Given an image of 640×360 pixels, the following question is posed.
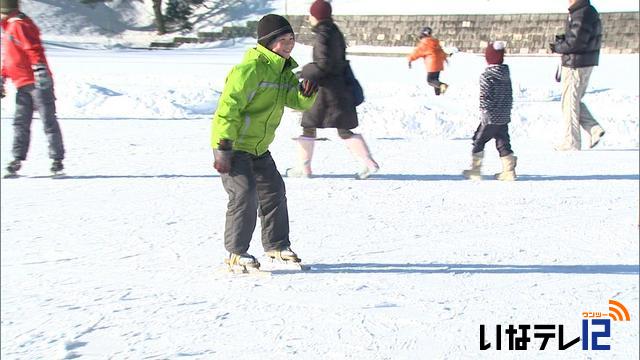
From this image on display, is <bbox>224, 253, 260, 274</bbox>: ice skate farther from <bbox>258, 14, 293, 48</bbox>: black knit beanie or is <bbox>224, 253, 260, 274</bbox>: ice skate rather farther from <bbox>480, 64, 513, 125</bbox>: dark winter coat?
<bbox>480, 64, 513, 125</bbox>: dark winter coat

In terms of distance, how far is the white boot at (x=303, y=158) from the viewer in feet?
21.4

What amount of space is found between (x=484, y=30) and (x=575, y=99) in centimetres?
1744

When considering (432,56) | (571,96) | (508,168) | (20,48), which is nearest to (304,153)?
(508,168)

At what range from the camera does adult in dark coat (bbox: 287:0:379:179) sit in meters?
5.85

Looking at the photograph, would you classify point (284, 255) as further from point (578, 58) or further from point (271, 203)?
point (578, 58)

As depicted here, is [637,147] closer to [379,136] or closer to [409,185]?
[379,136]

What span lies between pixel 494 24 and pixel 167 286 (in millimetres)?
22374

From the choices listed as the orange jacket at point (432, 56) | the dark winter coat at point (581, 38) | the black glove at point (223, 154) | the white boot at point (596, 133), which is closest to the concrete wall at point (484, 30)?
the orange jacket at point (432, 56)

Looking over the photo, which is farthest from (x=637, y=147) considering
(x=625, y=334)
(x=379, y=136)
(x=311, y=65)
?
(x=625, y=334)

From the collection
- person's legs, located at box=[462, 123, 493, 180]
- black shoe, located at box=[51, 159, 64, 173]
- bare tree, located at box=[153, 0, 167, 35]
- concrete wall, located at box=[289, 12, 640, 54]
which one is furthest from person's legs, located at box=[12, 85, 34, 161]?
bare tree, located at box=[153, 0, 167, 35]

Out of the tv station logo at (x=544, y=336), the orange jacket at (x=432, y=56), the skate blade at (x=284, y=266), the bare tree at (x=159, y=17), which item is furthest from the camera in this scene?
the bare tree at (x=159, y=17)

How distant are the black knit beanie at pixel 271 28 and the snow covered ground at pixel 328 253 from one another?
1145 millimetres

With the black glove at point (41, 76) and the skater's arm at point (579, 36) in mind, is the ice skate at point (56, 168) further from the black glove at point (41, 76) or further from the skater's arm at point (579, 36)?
the skater's arm at point (579, 36)

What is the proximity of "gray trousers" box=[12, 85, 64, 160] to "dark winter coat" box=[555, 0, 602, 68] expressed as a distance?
15.8ft
